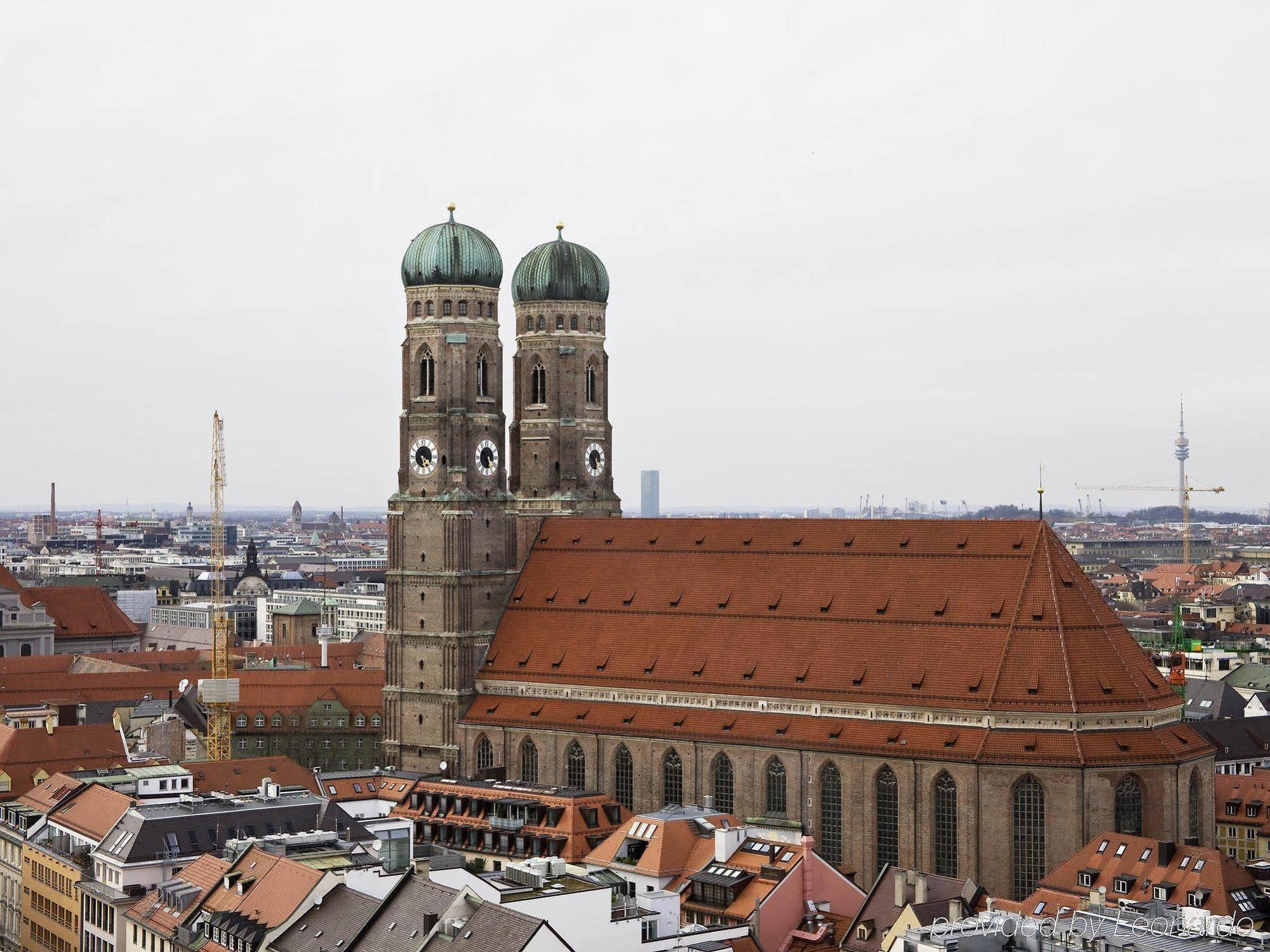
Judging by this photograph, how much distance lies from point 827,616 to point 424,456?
32915 millimetres

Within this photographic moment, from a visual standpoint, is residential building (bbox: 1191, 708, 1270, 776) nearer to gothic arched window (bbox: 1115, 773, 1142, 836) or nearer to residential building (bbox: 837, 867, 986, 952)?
Answer: gothic arched window (bbox: 1115, 773, 1142, 836)

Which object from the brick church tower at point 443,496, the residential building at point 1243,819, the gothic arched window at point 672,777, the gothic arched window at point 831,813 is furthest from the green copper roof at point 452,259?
the residential building at point 1243,819

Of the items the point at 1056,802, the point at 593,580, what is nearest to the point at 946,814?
the point at 1056,802

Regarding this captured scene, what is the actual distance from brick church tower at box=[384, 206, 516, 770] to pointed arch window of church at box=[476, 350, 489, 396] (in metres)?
0.09

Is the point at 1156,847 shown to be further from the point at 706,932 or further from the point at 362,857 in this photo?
the point at 362,857

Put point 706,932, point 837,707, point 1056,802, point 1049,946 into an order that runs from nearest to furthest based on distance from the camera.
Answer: point 1049,946 < point 706,932 < point 1056,802 < point 837,707

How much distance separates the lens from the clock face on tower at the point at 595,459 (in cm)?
14812

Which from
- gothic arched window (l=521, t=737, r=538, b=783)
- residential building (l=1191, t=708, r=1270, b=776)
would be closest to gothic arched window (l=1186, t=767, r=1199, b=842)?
residential building (l=1191, t=708, r=1270, b=776)

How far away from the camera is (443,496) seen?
137000 mm

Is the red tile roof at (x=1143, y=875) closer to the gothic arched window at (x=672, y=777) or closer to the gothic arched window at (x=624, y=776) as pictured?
the gothic arched window at (x=672, y=777)

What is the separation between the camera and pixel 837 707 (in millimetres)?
117188

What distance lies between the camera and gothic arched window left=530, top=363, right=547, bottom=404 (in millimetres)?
147375

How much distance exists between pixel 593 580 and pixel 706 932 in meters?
49.6

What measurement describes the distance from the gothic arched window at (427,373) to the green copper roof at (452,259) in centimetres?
516
